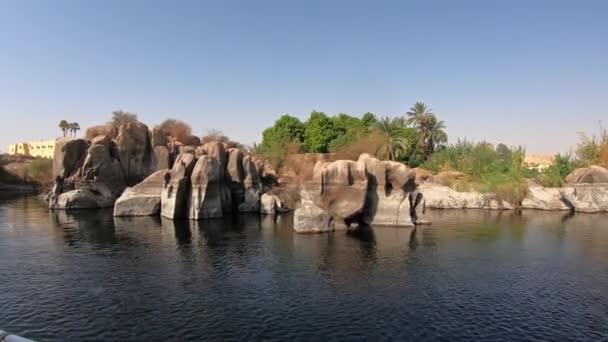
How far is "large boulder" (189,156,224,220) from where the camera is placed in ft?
143

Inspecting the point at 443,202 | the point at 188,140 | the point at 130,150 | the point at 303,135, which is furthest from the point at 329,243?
the point at 303,135

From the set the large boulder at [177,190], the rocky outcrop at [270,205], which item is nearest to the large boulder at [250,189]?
the rocky outcrop at [270,205]

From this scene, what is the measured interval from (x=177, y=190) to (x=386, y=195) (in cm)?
2027

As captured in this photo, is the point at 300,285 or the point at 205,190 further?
the point at 205,190

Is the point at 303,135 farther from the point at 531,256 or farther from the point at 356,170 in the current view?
Answer: the point at 531,256

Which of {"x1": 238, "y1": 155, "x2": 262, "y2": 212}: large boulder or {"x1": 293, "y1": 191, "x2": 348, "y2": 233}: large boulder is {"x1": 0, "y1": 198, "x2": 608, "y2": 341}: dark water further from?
{"x1": 238, "y1": 155, "x2": 262, "y2": 212}: large boulder

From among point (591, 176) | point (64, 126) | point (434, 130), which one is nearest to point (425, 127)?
point (434, 130)

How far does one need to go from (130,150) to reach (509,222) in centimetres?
4676

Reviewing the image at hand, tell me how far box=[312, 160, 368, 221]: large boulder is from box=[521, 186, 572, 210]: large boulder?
3028 centimetres

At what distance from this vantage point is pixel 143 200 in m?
45.7

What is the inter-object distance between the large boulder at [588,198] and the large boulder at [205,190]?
43.1 metres

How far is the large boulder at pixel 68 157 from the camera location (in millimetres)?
57312

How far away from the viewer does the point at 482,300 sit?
64.7ft

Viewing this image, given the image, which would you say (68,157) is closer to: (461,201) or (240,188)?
(240,188)
